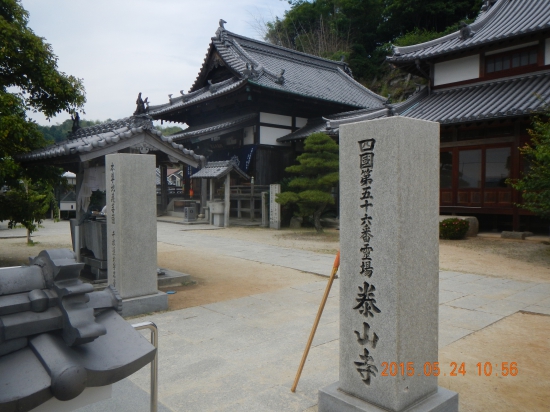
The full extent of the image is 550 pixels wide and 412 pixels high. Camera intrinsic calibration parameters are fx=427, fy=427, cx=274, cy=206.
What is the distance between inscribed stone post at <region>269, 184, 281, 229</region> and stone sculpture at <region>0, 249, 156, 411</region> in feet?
48.3

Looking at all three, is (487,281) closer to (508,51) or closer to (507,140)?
(507,140)

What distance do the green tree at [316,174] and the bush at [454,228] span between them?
3.55 m

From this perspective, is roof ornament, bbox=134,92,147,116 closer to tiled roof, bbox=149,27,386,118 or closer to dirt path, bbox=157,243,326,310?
dirt path, bbox=157,243,326,310

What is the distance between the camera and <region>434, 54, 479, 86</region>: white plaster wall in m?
15.0

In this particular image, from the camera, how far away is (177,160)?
25.7 feet

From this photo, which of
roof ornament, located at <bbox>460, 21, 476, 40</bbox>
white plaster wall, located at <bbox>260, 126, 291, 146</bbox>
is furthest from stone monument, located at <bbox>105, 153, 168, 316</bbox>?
roof ornament, located at <bbox>460, 21, 476, 40</bbox>

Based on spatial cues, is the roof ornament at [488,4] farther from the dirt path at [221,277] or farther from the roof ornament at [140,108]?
the roof ornament at [140,108]

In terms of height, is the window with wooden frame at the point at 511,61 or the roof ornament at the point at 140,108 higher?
the window with wooden frame at the point at 511,61

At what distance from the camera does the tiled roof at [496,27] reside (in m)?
13.6

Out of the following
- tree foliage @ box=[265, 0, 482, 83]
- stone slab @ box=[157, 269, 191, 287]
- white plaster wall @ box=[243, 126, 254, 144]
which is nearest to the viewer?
stone slab @ box=[157, 269, 191, 287]

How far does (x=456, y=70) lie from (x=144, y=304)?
1445 cm

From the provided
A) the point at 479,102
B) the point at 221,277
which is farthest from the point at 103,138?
the point at 479,102

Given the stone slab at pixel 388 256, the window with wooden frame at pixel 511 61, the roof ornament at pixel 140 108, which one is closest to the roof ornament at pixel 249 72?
the window with wooden frame at pixel 511 61

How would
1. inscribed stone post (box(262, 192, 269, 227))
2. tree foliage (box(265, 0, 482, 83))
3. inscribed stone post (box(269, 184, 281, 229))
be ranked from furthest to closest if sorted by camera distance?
tree foliage (box(265, 0, 482, 83)) → inscribed stone post (box(262, 192, 269, 227)) → inscribed stone post (box(269, 184, 281, 229))
